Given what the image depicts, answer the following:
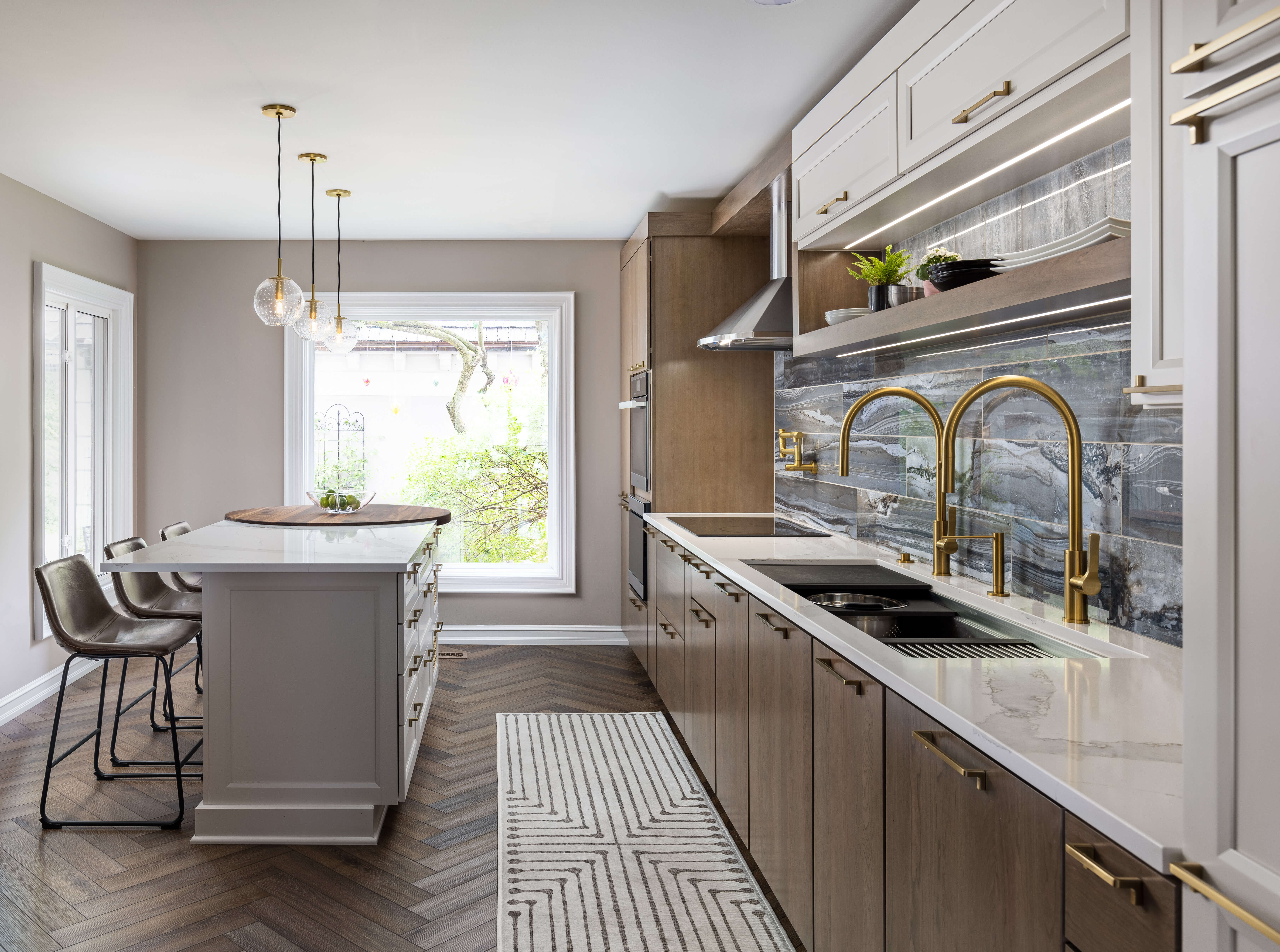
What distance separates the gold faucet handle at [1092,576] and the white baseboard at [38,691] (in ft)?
13.1

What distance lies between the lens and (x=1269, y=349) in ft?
2.41

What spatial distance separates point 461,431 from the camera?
18.4 ft

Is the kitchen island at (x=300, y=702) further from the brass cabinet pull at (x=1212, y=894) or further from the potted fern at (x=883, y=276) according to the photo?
the brass cabinet pull at (x=1212, y=894)

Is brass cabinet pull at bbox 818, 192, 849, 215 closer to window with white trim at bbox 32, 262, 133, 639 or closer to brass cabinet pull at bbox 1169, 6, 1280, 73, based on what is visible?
brass cabinet pull at bbox 1169, 6, 1280, 73

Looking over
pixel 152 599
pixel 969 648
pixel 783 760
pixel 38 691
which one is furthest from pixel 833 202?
pixel 38 691

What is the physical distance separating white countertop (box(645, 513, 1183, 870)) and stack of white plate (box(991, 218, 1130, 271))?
2.41ft

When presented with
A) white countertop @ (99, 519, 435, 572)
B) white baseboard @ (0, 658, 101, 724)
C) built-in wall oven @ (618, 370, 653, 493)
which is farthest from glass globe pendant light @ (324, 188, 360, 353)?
white baseboard @ (0, 658, 101, 724)

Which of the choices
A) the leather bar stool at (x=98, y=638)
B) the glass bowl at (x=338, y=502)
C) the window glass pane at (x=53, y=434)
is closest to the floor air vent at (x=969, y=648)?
the leather bar stool at (x=98, y=638)

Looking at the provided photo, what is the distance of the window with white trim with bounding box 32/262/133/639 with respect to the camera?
434 centimetres

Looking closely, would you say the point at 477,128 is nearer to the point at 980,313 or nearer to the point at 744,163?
the point at 744,163

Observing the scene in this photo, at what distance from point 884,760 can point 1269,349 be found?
995mm

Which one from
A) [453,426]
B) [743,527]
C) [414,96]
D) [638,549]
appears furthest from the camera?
[453,426]

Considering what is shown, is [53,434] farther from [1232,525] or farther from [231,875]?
[1232,525]

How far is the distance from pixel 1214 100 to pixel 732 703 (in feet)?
7.19
